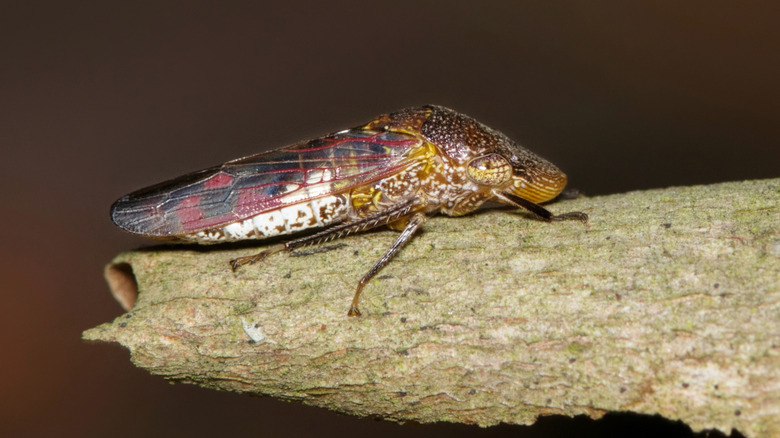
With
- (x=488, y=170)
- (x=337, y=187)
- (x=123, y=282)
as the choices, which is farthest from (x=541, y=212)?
(x=123, y=282)

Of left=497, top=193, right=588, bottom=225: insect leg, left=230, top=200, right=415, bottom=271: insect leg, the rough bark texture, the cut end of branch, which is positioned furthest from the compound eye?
the cut end of branch

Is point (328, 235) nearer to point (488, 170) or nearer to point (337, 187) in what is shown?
point (337, 187)

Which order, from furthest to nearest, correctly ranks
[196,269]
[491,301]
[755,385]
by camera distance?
[196,269] → [491,301] → [755,385]

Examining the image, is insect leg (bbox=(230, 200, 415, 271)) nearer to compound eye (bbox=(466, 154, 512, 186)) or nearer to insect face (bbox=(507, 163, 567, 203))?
compound eye (bbox=(466, 154, 512, 186))

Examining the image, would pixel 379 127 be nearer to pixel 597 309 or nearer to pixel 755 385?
pixel 597 309

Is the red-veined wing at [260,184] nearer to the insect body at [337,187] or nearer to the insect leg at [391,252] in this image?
the insect body at [337,187]

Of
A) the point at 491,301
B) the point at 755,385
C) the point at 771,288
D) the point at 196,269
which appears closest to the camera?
the point at 755,385

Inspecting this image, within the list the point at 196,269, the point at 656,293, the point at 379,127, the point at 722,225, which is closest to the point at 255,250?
the point at 196,269
